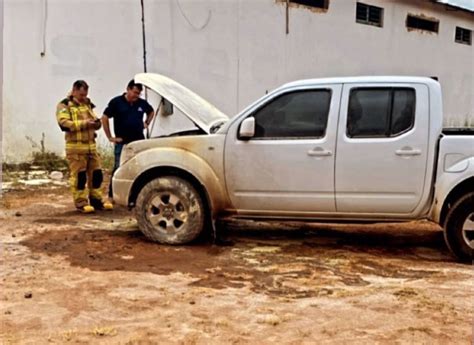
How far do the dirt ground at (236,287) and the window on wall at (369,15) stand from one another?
10651 millimetres

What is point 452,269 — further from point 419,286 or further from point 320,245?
point 320,245

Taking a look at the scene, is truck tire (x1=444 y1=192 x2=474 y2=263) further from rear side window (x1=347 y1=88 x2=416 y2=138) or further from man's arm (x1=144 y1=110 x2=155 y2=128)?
man's arm (x1=144 y1=110 x2=155 y2=128)

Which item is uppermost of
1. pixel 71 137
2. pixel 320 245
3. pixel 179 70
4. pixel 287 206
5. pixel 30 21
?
pixel 30 21

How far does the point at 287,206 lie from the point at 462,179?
1631 mm

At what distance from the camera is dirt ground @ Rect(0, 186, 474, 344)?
3664 mm

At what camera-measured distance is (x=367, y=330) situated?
3.69 m

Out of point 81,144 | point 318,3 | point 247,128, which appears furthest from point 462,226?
point 318,3

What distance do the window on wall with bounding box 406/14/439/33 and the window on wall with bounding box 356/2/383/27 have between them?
1422 mm

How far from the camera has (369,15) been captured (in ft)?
55.0

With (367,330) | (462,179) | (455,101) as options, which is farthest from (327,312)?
(455,101)

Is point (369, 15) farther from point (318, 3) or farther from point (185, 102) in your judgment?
point (185, 102)

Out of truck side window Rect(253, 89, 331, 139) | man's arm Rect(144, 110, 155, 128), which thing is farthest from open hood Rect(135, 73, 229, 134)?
man's arm Rect(144, 110, 155, 128)

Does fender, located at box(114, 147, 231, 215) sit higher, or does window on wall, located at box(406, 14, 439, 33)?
window on wall, located at box(406, 14, 439, 33)

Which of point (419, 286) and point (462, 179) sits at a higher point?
point (462, 179)
